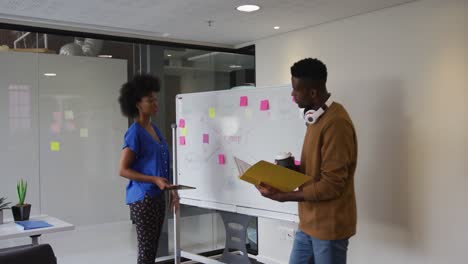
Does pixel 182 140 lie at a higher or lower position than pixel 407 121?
lower

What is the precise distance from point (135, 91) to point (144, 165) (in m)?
0.50

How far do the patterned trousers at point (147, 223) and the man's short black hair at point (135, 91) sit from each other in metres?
0.59

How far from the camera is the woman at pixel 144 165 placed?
2779 millimetres

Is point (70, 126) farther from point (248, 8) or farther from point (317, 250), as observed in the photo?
point (317, 250)

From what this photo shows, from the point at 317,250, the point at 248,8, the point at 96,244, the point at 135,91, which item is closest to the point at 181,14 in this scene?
the point at 248,8

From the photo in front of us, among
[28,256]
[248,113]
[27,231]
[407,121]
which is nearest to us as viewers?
[28,256]

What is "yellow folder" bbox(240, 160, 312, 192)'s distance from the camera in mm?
1979

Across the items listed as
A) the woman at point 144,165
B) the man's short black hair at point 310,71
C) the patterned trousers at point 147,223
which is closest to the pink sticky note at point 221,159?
the woman at point 144,165

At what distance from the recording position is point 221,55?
4855 mm

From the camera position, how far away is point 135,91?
117 inches

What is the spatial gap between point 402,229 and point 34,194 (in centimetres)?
297

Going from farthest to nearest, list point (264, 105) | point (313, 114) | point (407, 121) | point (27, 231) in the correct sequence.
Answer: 1. point (264, 105)
2. point (407, 121)
3. point (27, 231)
4. point (313, 114)

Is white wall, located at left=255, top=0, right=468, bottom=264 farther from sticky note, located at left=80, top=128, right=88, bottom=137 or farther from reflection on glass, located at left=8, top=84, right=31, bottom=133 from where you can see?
reflection on glass, located at left=8, top=84, right=31, bottom=133

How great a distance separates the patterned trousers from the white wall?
1615 millimetres
